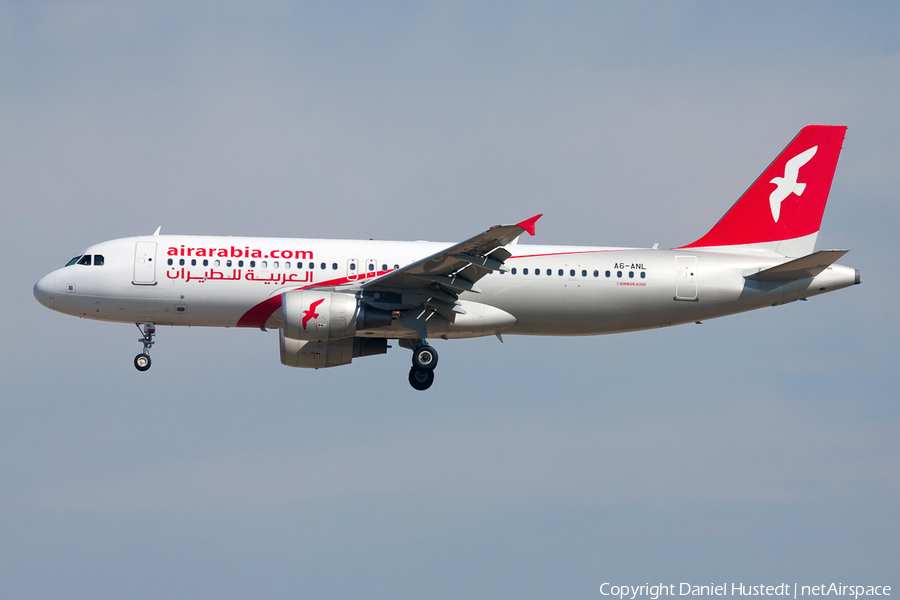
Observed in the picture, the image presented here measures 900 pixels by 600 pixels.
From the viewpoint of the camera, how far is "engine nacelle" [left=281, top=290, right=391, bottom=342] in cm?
3128

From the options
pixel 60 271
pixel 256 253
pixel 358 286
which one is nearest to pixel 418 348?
pixel 358 286

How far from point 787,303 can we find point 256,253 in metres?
17.2

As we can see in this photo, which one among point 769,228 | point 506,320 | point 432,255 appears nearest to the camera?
point 432,255

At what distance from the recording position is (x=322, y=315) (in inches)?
1236

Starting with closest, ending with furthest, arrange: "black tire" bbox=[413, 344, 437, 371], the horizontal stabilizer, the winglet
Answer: the winglet, the horizontal stabilizer, "black tire" bbox=[413, 344, 437, 371]

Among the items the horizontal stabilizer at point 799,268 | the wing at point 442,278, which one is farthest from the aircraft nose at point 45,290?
the horizontal stabilizer at point 799,268

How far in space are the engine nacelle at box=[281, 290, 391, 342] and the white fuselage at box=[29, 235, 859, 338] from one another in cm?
91

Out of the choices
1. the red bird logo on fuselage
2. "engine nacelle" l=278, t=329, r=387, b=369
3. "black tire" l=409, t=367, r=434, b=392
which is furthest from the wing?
"engine nacelle" l=278, t=329, r=387, b=369

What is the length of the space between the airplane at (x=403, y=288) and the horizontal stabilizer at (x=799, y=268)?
45mm

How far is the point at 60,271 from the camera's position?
110 ft

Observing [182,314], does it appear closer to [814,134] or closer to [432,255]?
[432,255]

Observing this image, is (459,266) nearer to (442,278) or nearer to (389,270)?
(442,278)

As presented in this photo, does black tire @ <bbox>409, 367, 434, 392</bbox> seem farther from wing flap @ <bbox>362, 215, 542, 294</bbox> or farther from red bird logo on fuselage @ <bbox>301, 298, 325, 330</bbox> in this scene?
red bird logo on fuselage @ <bbox>301, 298, 325, 330</bbox>

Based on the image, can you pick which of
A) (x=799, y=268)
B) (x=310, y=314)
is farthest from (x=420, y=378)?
(x=799, y=268)
